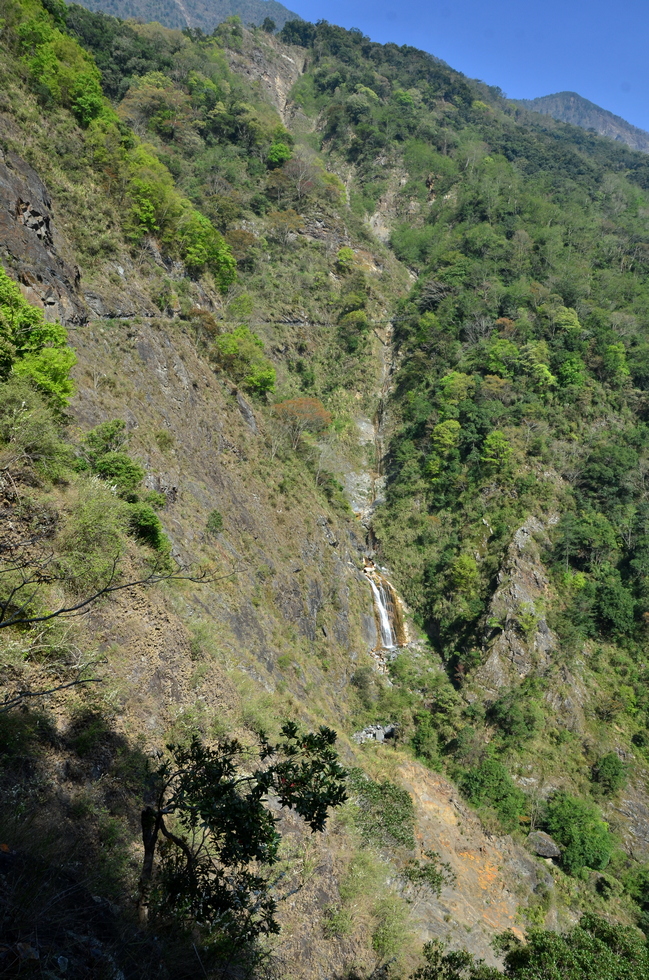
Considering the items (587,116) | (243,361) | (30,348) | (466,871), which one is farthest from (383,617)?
(587,116)

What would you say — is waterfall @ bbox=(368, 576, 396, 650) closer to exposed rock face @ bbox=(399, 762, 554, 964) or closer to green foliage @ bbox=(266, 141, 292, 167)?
Answer: exposed rock face @ bbox=(399, 762, 554, 964)

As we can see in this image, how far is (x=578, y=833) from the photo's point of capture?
72.8ft

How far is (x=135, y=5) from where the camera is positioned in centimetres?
14600

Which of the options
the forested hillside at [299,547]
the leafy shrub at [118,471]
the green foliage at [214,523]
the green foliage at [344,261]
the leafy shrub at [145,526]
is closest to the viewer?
the forested hillside at [299,547]

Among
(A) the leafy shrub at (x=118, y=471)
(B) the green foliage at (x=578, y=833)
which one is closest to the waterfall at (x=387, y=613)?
(B) the green foliage at (x=578, y=833)

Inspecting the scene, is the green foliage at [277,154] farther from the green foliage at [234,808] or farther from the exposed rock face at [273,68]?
the green foliage at [234,808]

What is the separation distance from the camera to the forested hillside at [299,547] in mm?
6609

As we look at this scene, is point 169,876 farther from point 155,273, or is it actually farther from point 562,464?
point 562,464

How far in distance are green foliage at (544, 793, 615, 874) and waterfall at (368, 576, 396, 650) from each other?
11.9 meters

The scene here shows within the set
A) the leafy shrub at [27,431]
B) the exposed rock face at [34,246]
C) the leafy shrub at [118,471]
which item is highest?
the exposed rock face at [34,246]

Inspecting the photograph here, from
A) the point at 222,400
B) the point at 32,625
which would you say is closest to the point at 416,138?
the point at 222,400

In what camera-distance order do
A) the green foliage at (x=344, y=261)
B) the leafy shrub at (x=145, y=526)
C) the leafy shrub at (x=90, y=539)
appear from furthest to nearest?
the green foliage at (x=344, y=261), the leafy shrub at (x=145, y=526), the leafy shrub at (x=90, y=539)

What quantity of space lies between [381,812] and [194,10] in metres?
224

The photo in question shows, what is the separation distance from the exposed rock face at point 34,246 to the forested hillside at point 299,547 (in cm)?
17
